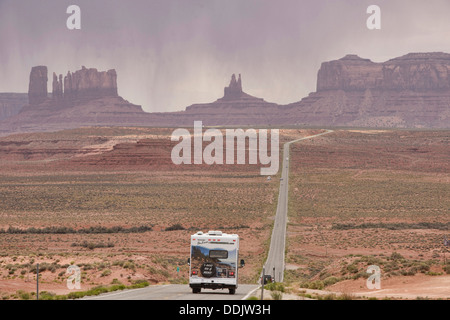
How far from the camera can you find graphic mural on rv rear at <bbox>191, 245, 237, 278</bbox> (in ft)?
97.1

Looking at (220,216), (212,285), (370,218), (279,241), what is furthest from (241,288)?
(370,218)

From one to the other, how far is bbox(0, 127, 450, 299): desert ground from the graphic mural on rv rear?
3305mm

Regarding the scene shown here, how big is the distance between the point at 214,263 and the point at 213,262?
6 cm

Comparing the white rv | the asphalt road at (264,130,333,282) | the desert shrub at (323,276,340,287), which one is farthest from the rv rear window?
the asphalt road at (264,130,333,282)

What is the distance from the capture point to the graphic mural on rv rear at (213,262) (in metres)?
29.6

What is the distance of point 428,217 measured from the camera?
73875 mm

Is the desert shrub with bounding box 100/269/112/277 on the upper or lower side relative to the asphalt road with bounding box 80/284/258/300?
lower

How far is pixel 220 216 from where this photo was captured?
7469 centimetres

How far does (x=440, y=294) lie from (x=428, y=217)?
1962 inches

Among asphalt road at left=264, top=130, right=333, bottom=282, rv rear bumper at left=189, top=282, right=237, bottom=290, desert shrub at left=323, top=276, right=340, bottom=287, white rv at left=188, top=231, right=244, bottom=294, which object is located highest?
white rv at left=188, top=231, right=244, bottom=294

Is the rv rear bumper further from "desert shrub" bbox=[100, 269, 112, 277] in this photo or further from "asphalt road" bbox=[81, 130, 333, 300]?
"desert shrub" bbox=[100, 269, 112, 277]

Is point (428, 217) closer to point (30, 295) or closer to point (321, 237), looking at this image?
point (321, 237)

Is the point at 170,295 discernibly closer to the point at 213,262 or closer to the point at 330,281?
the point at 213,262

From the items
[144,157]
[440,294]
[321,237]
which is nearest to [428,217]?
[321,237]
